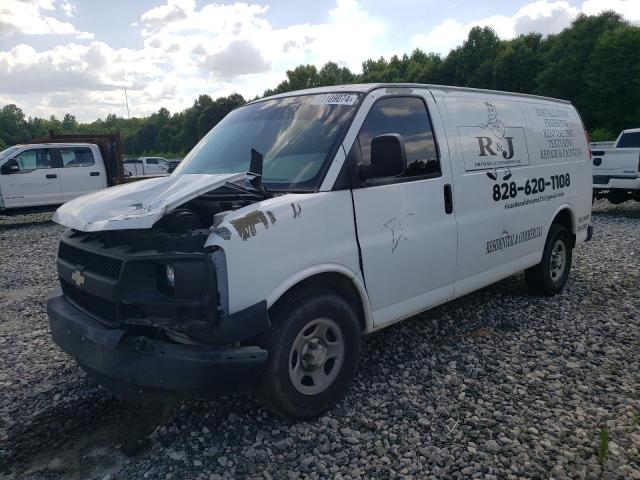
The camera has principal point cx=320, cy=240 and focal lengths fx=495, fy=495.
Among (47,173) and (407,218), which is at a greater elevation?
(47,173)

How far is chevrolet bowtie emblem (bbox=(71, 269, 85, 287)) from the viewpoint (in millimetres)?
3133

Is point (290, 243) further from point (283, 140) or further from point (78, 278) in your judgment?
point (78, 278)

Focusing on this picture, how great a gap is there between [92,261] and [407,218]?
7.23 ft

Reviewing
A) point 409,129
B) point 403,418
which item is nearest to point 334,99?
point 409,129

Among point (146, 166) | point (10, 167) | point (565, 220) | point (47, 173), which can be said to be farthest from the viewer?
point (146, 166)

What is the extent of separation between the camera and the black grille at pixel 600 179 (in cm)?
1243

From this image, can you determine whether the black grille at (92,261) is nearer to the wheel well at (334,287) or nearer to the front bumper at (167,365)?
the front bumper at (167,365)

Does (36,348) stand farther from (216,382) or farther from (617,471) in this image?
(617,471)

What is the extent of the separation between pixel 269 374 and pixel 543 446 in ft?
5.64

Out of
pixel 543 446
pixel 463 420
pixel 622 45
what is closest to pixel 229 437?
pixel 463 420

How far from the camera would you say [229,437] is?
315 cm

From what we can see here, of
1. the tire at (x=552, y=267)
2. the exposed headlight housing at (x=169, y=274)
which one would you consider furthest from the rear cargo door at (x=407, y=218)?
the tire at (x=552, y=267)

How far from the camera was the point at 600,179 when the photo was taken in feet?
41.2

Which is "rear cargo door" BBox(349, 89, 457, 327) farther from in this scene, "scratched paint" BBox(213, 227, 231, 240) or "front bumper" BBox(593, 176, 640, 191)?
"front bumper" BBox(593, 176, 640, 191)
